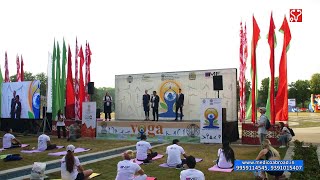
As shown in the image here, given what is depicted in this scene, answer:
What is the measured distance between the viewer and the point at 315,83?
95.2m

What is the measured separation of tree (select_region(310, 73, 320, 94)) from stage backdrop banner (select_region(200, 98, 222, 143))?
3406 inches

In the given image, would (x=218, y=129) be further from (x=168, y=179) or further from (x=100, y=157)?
(x=168, y=179)

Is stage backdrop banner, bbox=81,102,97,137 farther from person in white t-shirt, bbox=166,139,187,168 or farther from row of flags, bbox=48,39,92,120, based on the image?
person in white t-shirt, bbox=166,139,187,168

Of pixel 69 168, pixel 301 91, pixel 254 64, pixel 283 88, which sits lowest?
pixel 69 168

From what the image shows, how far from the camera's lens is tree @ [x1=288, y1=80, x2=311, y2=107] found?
331 ft

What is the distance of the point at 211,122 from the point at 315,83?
87729 mm

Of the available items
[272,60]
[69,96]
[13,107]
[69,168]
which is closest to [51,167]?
[69,168]

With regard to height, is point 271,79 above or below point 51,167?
above

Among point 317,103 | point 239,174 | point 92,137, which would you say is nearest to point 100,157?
point 239,174

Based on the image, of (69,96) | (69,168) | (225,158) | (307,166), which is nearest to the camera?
(307,166)

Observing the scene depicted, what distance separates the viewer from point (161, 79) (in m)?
24.7

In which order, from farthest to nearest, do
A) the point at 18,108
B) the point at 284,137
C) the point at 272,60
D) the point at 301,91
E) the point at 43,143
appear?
1. the point at 301,91
2. the point at 18,108
3. the point at 272,60
4. the point at 284,137
5. the point at 43,143

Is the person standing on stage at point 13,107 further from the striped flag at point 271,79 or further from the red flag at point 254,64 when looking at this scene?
the striped flag at point 271,79

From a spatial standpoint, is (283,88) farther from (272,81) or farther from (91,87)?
(91,87)
